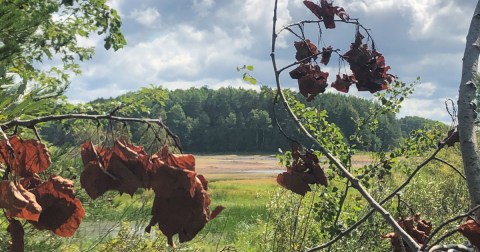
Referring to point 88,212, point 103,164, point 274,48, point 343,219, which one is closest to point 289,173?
point 274,48

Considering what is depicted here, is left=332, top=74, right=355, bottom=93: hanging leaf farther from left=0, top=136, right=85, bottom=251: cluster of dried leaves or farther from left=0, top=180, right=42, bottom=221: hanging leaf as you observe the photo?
left=0, top=180, right=42, bottom=221: hanging leaf

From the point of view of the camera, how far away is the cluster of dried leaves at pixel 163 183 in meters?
0.93

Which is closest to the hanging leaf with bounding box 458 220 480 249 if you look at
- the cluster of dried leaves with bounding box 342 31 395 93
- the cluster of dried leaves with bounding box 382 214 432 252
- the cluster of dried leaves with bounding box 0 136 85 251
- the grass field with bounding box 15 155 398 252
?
the cluster of dried leaves with bounding box 382 214 432 252

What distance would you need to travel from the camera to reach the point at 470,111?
1.93m

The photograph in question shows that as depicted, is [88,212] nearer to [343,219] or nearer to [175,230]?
[343,219]

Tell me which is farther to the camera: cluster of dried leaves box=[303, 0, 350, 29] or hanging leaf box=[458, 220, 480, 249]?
cluster of dried leaves box=[303, 0, 350, 29]

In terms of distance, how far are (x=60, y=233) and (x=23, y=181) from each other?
4.2 inches

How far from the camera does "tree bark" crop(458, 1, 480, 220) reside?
6.15 ft

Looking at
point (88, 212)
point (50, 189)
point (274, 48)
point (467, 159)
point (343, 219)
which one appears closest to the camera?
point (50, 189)

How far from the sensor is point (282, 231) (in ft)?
24.3

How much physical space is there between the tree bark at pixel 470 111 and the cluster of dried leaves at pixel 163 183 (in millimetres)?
1199

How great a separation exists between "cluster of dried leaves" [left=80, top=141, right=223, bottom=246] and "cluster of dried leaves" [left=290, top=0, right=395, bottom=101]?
1.31 meters

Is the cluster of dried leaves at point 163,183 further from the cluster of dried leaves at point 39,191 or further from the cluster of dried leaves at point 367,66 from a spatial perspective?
the cluster of dried leaves at point 367,66

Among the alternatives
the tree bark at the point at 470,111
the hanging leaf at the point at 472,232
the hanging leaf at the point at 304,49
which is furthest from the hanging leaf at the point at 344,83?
the hanging leaf at the point at 472,232
